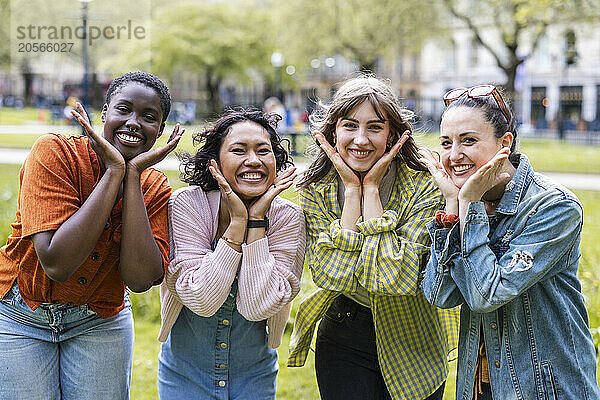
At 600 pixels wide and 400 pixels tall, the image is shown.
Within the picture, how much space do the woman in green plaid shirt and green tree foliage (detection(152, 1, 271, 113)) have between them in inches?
1312

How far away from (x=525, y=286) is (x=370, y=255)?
0.67 metres

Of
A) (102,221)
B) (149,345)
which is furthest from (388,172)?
(149,345)

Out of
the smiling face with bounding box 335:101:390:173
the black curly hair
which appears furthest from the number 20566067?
the smiling face with bounding box 335:101:390:173

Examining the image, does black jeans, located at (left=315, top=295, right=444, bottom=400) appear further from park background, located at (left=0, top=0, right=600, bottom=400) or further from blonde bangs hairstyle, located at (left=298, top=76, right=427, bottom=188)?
park background, located at (left=0, top=0, right=600, bottom=400)

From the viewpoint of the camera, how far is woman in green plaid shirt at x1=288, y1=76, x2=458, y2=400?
2.96m

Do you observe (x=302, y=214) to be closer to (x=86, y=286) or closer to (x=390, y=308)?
(x=390, y=308)

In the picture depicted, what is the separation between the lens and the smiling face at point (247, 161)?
3.05 m

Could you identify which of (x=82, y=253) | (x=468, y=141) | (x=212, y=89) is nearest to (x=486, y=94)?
(x=468, y=141)

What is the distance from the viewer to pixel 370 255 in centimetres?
292

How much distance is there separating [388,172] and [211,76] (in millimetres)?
38852

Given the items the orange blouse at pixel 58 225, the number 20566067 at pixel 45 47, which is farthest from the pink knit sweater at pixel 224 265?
the number 20566067 at pixel 45 47

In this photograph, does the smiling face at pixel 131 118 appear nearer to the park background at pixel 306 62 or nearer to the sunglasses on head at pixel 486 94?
the sunglasses on head at pixel 486 94

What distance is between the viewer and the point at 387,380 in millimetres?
3066

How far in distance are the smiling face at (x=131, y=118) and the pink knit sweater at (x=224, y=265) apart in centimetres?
35
